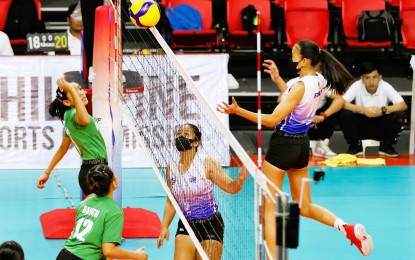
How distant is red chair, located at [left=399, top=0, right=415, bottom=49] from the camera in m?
16.1

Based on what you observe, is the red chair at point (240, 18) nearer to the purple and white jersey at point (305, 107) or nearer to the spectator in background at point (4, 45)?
the spectator in background at point (4, 45)

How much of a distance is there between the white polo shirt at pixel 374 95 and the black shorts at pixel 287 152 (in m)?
5.77

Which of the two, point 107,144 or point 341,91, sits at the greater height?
point 341,91

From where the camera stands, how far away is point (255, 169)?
5.87m

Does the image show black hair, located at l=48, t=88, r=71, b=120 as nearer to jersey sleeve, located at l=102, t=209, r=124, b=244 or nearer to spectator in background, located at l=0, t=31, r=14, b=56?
jersey sleeve, located at l=102, t=209, r=124, b=244

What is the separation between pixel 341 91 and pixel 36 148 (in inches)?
231

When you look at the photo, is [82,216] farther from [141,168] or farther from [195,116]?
[141,168]

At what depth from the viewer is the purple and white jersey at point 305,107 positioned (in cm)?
841

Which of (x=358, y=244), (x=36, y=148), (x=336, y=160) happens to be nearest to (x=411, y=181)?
(x=336, y=160)

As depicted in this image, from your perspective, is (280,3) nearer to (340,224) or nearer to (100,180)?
(340,224)

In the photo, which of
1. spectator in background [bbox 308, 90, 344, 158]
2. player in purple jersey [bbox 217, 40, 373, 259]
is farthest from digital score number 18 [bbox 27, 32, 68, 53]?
player in purple jersey [bbox 217, 40, 373, 259]

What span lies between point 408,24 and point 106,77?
26.4 ft

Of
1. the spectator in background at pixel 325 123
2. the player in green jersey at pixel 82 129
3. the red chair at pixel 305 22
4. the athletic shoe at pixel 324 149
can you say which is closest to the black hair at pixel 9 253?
the player in green jersey at pixel 82 129

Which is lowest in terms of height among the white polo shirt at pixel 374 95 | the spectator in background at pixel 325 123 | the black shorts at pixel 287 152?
the spectator in background at pixel 325 123
